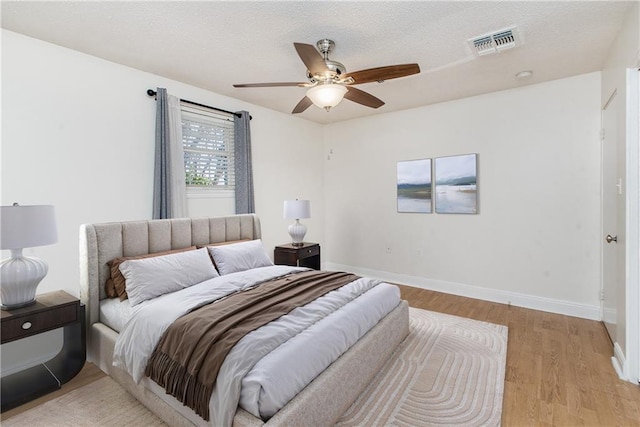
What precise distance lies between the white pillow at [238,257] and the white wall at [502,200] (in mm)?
2365

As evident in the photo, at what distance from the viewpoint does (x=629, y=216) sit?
7.62 feet

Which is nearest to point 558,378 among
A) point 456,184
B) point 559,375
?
point 559,375

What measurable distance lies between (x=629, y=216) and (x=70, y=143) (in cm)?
458

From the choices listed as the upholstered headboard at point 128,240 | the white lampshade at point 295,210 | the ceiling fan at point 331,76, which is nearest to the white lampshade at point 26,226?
the upholstered headboard at point 128,240

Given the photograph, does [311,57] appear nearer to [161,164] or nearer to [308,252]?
[161,164]

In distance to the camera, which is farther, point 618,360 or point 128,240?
point 128,240

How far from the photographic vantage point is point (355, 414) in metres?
2.01

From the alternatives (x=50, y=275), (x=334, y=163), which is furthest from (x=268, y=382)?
(x=334, y=163)

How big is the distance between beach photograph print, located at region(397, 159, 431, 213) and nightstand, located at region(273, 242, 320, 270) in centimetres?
151

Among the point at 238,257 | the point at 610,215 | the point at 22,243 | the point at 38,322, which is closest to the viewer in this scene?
the point at 22,243

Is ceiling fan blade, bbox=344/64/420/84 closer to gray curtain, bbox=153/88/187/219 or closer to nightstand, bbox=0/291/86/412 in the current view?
gray curtain, bbox=153/88/187/219

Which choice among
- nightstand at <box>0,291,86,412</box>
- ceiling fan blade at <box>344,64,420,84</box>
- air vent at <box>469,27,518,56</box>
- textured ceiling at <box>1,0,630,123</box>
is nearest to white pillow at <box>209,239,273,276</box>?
nightstand at <box>0,291,86,412</box>

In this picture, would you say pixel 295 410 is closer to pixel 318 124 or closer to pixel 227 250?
pixel 227 250

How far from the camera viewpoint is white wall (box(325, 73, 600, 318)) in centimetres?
357
